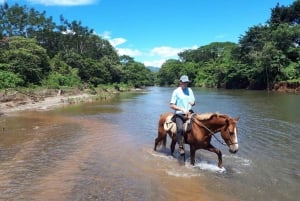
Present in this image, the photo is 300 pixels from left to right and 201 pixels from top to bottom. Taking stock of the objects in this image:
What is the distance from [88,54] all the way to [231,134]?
9228 centimetres

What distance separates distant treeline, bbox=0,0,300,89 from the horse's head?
1167 inches

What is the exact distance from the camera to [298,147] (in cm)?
1292

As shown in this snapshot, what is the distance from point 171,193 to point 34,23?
8346 centimetres

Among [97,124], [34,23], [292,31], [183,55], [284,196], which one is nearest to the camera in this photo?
[284,196]

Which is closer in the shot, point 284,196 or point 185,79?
point 284,196

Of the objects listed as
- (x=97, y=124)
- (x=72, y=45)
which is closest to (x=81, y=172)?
(x=97, y=124)

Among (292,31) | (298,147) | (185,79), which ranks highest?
(292,31)

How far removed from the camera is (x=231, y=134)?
8977mm

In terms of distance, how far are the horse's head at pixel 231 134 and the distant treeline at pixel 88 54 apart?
29636 mm

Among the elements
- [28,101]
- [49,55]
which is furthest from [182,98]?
[49,55]

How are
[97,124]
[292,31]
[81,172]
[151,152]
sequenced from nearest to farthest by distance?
1. [81,172]
2. [151,152]
3. [97,124]
4. [292,31]

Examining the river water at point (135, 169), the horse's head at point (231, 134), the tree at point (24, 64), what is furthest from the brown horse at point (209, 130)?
the tree at point (24, 64)

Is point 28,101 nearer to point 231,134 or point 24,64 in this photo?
point 24,64

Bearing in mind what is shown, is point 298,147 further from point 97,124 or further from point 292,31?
point 292,31
